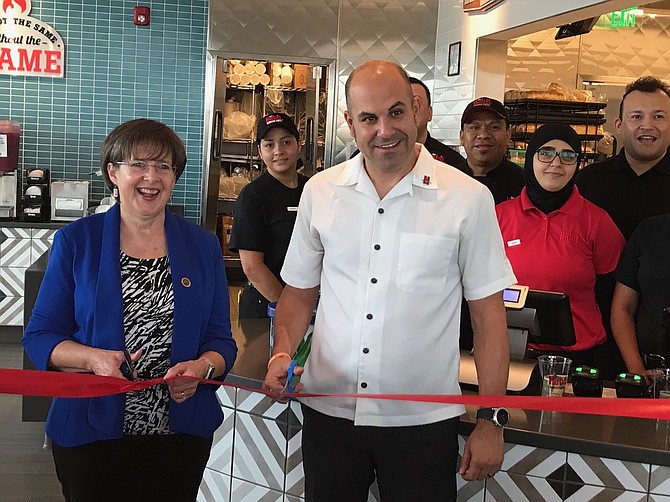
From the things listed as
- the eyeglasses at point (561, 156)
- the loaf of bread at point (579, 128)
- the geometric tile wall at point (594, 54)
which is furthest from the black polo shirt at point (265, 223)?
the geometric tile wall at point (594, 54)

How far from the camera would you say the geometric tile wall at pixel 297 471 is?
2512mm

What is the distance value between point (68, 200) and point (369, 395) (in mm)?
6021

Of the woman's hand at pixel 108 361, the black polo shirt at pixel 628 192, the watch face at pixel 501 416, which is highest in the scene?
the black polo shirt at pixel 628 192

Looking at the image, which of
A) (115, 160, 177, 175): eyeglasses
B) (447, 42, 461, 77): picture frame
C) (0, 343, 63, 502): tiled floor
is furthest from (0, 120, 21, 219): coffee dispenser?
(115, 160, 177, 175): eyeglasses

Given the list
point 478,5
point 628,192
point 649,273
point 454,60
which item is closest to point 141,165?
point 649,273

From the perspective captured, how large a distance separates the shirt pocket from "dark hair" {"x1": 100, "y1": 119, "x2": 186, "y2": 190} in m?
0.70

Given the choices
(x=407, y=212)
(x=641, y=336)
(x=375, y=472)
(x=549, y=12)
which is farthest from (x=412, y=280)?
(x=549, y=12)

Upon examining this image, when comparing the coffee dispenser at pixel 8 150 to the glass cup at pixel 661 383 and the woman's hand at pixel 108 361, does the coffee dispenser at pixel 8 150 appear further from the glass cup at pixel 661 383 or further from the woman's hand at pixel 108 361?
the glass cup at pixel 661 383

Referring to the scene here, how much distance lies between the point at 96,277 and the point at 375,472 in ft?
3.27

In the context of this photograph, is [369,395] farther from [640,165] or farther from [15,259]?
[15,259]

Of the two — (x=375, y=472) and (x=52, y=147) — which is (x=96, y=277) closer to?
(x=375, y=472)

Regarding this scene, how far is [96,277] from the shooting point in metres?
2.33

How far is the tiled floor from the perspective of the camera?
4.38 m

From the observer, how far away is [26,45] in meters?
8.36
